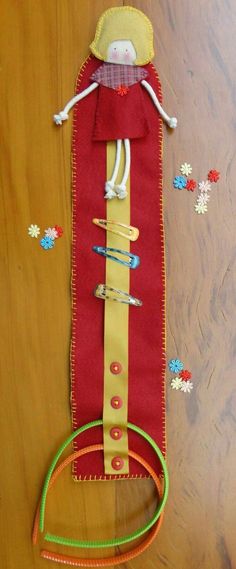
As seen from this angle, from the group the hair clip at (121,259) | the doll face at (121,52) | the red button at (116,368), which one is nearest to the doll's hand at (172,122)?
the doll face at (121,52)

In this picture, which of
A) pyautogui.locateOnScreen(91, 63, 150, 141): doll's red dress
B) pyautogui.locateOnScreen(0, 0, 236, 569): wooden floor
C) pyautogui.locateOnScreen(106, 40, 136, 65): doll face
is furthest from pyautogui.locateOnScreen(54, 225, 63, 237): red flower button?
pyautogui.locateOnScreen(106, 40, 136, 65): doll face

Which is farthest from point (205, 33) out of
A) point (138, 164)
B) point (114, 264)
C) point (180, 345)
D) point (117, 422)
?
point (117, 422)

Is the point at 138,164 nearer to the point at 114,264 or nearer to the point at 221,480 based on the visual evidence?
the point at 114,264

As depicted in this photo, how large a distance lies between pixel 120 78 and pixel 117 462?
0.59 meters

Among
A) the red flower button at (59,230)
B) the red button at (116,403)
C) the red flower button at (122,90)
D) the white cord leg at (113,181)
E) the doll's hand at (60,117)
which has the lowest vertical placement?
the red button at (116,403)

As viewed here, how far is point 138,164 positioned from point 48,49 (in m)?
0.23

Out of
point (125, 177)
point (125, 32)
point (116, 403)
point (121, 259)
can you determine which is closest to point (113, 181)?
point (125, 177)

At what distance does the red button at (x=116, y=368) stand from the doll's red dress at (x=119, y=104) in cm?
35

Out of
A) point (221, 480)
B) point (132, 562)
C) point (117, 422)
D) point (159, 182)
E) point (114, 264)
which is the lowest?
point (132, 562)

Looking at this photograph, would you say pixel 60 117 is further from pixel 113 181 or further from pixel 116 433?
pixel 116 433

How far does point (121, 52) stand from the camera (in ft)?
2.46

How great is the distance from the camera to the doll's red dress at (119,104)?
75cm

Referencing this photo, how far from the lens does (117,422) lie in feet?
2.47

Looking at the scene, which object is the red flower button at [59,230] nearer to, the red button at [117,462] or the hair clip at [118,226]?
the hair clip at [118,226]
